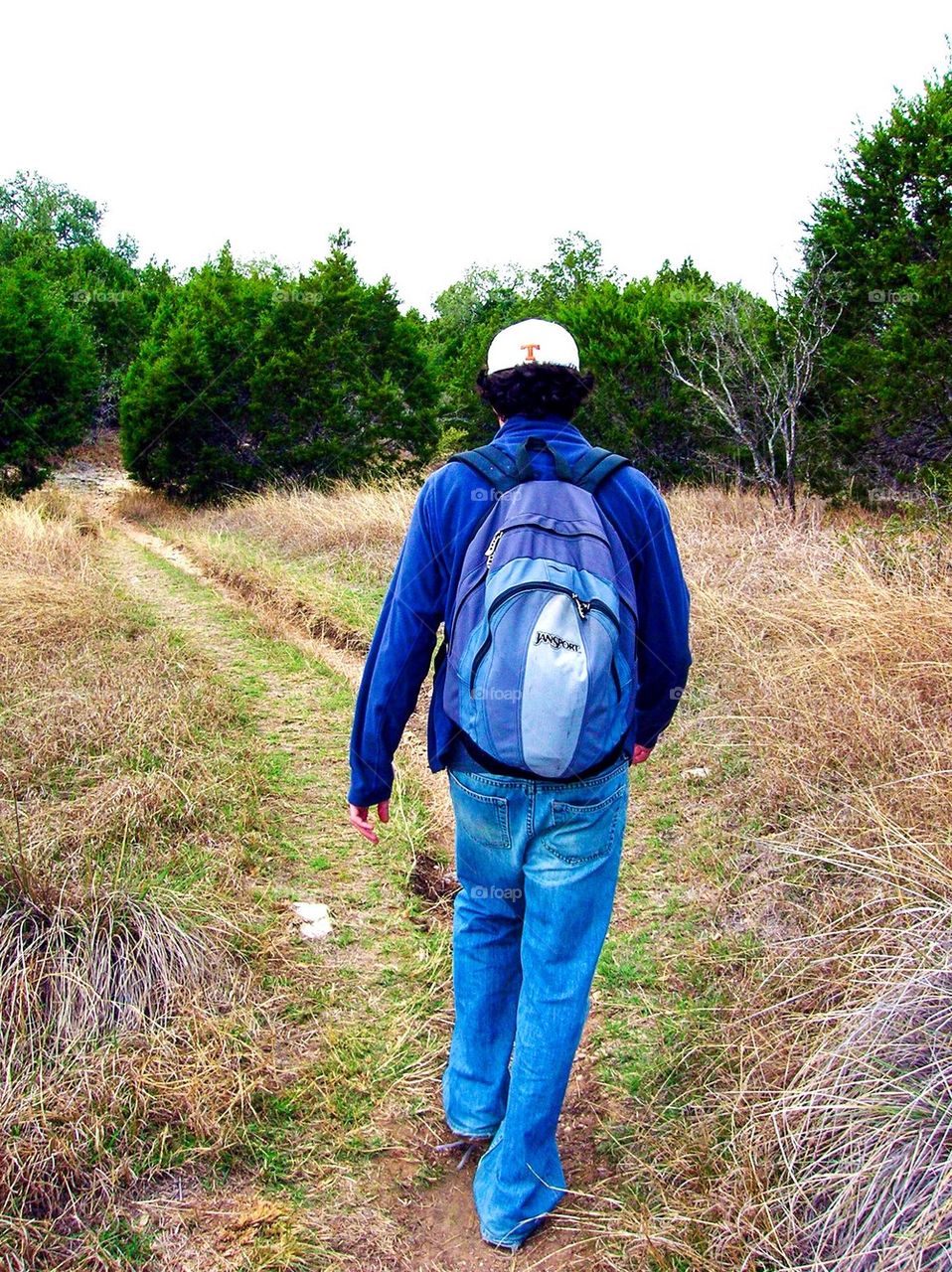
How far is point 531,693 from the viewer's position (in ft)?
5.68

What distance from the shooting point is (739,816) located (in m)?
Result: 3.77

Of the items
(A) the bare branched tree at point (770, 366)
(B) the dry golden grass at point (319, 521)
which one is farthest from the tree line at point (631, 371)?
(B) the dry golden grass at point (319, 521)

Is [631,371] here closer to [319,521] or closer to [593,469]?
[319,521]

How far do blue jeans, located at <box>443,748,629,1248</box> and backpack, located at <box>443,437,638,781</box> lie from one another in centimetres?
11

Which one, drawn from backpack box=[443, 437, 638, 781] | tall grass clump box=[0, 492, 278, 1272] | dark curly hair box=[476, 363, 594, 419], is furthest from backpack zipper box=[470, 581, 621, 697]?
tall grass clump box=[0, 492, 278, 1272]

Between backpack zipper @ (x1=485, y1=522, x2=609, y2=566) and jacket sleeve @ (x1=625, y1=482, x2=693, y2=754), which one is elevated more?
backpack zipper @ (x1=485, y1=522, x2=609, y2=566)

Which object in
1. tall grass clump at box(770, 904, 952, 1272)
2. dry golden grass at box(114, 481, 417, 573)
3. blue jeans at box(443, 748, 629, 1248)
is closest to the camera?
tall grass clump at box(770, 904, 952, 1272)

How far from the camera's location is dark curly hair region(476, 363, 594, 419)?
1959 millimetres

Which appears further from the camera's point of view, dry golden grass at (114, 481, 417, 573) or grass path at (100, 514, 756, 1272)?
dry golden grass at (114, 481, 417, 573)

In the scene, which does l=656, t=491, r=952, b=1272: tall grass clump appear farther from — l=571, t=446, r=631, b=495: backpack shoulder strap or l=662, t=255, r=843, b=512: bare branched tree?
l=662, t=255, r=843, b=512: bare branched tree

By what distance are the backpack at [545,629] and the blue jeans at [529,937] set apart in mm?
110

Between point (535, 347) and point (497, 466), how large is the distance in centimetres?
26

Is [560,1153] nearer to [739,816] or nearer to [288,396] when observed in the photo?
[739,816]

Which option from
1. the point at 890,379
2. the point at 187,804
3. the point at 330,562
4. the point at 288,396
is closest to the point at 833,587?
the point at 187,804
